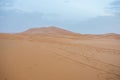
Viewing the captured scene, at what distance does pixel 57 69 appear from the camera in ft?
10.2

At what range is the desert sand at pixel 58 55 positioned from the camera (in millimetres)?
3012

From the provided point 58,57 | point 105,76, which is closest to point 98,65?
point 105,76

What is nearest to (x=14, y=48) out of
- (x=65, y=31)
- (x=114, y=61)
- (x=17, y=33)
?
(x=17, y=33)

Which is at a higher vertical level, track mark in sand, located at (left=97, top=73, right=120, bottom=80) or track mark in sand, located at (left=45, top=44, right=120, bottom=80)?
track mark in sand, located at (left=45, top=44, right=120, bottom=80)

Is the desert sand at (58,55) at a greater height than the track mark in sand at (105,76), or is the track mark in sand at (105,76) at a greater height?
the desert sand at (58,55)

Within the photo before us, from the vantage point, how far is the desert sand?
3.01 meters

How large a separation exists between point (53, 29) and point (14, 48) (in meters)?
0.75

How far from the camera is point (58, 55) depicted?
10.9 feet

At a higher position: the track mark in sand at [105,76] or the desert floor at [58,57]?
the desert floor at [58,57]

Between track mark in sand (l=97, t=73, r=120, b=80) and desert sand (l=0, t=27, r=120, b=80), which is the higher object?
desert sand (l=0, t=27, r=120, b=80)

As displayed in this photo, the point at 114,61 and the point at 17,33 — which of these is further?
the point at 17,33

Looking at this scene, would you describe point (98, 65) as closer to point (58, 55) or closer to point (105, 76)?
point (105, 76)

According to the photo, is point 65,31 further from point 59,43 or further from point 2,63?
point 2,63

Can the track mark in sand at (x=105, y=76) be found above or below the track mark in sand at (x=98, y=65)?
below
